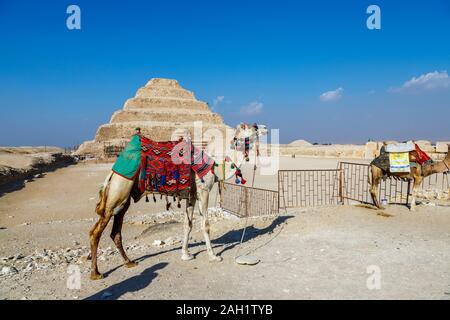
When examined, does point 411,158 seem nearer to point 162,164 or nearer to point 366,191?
point 366,191

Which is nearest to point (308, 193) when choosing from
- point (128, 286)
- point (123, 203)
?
point (123, 203)

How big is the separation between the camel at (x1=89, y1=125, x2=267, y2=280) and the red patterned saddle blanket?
0.16m

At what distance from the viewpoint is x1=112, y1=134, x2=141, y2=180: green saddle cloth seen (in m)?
4.47

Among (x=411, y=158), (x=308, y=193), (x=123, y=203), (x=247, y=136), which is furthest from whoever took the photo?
(x=308, y=193)

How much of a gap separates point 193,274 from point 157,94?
9007 cm

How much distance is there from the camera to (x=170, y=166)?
4.91 metres

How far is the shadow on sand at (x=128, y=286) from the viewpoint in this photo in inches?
150

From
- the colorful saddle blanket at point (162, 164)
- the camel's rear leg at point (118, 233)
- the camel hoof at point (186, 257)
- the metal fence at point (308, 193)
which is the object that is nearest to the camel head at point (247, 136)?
the colorful saddle blanket at point (162, 164)

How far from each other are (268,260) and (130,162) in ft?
9.47

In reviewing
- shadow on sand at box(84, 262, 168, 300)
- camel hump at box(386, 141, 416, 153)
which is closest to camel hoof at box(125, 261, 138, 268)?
shadow on sand at box(84, 262, 168, 300)

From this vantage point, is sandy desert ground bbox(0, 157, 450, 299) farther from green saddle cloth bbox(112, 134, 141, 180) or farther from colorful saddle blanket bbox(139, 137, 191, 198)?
green saddle cloth bbox(112, 134, 141, 180)

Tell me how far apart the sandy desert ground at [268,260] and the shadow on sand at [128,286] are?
0.05ft

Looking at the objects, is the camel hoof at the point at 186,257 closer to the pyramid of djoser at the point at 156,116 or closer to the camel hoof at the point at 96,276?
the camel hoof at the point at 96,276
